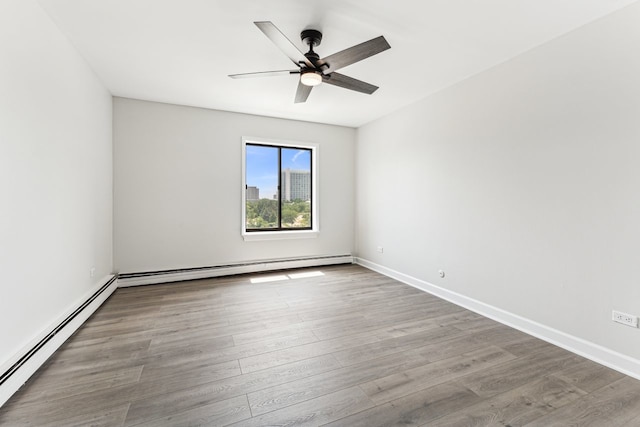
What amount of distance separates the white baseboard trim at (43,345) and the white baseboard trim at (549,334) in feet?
12.7

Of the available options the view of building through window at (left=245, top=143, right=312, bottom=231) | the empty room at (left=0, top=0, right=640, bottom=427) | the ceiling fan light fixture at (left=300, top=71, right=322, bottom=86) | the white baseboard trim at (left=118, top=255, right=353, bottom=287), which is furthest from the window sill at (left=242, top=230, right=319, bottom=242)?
the ceiling fan light fixture at (left=300, top=71, right=322, bottom=86)

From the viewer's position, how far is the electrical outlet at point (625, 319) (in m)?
2.00

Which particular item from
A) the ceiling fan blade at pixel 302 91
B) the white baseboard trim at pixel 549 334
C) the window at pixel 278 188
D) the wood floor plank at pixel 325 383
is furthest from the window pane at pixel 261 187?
the wood floor plank at pixel 325 383

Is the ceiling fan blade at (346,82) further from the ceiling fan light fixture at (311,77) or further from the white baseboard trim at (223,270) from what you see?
the white baseboard trim at (223,270)

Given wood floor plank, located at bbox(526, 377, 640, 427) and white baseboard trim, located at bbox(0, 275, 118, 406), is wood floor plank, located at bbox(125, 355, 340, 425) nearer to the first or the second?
white baseboard trim, located at bbox(0, 275, 118, 406)

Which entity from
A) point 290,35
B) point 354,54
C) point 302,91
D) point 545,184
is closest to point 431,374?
point 545,184

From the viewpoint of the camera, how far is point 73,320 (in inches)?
98.2

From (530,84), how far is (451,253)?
193 centimetres

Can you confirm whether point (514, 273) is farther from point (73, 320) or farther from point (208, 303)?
point (73, 320)

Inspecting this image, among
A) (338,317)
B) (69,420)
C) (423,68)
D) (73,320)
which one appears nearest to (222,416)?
(69,420)

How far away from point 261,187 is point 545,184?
3.92m

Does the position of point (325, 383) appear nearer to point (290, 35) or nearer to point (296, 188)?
point (290, 35)

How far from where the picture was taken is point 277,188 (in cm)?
503

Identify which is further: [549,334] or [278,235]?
[278,235]
